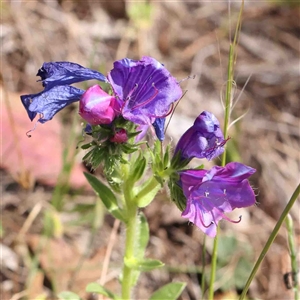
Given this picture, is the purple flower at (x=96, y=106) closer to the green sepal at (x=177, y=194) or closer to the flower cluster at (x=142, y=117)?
the flower cluster at (x=142, y=117)

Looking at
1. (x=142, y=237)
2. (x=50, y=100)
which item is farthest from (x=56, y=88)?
(x=142, y=237)

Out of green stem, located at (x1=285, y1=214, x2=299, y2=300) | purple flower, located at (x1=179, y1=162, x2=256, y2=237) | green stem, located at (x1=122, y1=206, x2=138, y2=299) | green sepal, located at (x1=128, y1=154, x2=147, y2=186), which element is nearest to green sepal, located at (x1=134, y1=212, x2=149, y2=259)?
green stem, located at (x1=122, y1=206, x2=138, y2=299)

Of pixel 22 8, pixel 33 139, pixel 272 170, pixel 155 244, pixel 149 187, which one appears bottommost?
pixel 155 244

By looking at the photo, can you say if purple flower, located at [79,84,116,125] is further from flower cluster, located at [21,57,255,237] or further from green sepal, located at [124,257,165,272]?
green sepal, located at [124,257,165,272]

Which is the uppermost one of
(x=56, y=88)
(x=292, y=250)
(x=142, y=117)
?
(x=56, y=88)

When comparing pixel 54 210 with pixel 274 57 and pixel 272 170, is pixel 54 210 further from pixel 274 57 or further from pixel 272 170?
pixel 274 57

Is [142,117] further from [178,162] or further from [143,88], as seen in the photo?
[178,162]

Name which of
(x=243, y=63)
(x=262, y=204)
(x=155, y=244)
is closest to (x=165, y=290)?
(x=155, y=244)
